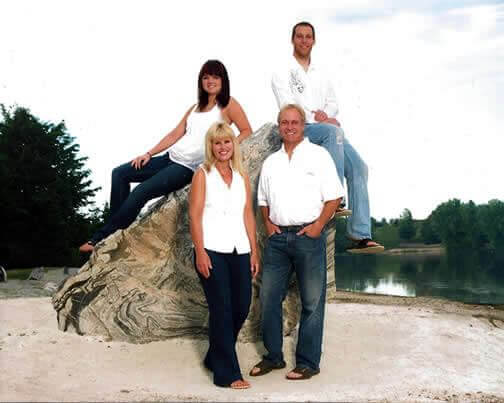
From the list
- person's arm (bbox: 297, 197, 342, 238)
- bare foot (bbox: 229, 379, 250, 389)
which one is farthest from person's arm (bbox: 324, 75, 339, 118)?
bare foot (bbox: 229, 379, 250, 389)

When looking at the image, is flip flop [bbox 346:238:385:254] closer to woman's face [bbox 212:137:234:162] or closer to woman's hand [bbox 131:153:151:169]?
woman's face [bbox 212:137:234:162]

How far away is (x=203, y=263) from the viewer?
603cm

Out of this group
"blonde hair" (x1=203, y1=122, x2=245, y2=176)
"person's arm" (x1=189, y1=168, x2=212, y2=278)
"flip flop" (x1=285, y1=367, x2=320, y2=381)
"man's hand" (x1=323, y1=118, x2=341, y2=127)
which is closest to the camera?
"person's arm" (x1=189, y1=168, x2=212, y2=278)

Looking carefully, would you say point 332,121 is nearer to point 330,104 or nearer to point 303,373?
point 330,104

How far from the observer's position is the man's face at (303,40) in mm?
7016

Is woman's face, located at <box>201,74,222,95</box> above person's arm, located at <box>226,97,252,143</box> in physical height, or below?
above

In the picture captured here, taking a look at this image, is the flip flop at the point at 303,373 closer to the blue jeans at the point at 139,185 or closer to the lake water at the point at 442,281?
the blue jeans at the point at 139,185

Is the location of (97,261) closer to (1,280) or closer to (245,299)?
(245,299)

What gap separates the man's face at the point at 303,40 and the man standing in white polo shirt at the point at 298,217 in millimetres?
1011

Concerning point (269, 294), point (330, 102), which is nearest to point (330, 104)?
point (330, 102)

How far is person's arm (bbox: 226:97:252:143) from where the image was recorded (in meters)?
7.21

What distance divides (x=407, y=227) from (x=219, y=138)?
80.4 m

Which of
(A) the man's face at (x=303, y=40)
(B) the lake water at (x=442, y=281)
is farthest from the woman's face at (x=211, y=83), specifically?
(B) the lake water at (x=442, y=281)

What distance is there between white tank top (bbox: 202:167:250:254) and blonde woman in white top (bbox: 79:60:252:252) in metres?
1.12
